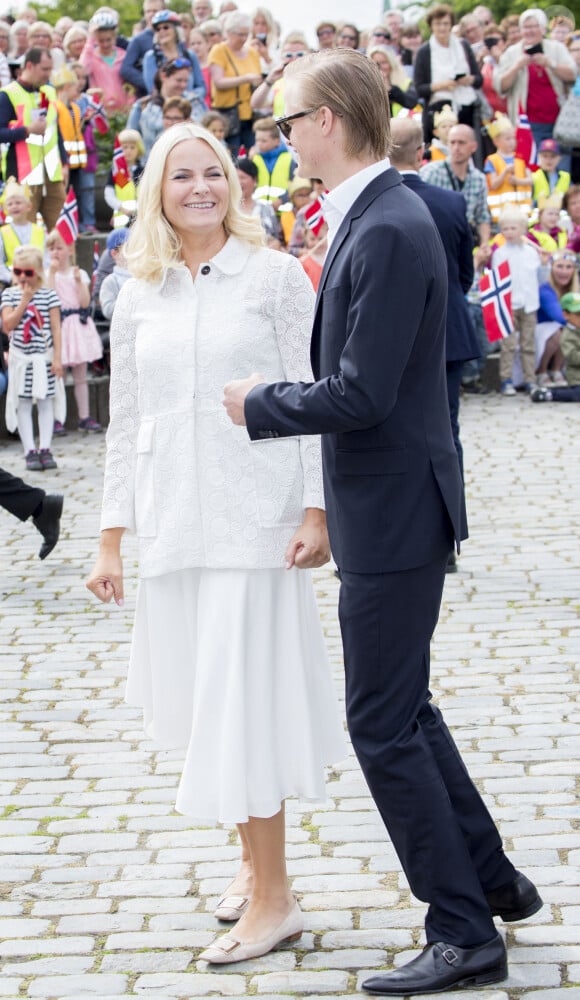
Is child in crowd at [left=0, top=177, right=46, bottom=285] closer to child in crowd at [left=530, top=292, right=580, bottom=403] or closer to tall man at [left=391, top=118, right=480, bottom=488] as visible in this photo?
child in crowd at [left=530, top=292, right=580, bottom=403]

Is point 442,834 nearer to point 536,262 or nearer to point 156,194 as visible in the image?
point 156,194

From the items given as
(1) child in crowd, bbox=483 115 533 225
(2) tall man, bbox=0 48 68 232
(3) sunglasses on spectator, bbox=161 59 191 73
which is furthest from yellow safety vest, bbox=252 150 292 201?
(1) child in crowd, bbox=483 115 533 225

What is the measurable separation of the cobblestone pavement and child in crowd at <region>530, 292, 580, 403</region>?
6.04m

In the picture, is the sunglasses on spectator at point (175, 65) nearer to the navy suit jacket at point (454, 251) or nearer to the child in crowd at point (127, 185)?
the child in crowd at point (127, 185)

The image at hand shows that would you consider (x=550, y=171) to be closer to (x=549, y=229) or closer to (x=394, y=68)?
(x=549, y=229)

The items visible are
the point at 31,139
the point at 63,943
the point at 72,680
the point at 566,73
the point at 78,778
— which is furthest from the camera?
the point at 566,73

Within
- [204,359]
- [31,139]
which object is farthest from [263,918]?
[31,139]

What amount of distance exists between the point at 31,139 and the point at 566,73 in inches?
269

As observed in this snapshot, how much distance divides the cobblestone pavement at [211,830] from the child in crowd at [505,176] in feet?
29.1

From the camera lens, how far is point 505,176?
16.9 m

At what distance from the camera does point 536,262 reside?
1530 cm

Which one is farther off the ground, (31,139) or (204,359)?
(204,359)

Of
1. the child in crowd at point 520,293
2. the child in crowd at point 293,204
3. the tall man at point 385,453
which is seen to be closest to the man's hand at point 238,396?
the tall man at point 385,453

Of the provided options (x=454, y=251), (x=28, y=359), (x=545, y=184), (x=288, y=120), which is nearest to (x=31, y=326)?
(x=28, y=359)
